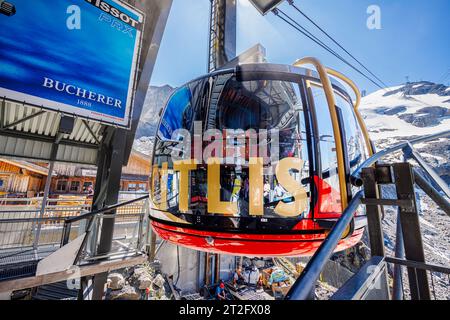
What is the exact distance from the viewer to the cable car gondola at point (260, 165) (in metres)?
2.06

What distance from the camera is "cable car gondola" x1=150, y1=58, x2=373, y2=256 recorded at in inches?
81.0

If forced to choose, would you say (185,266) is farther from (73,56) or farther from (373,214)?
(373,214)

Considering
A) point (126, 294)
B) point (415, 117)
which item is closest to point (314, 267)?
point (126, 294)

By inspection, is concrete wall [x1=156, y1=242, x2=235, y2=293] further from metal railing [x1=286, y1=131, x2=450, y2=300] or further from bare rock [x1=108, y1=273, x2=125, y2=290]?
metal railing [x1=286, y1=131, x2=450, y2=300]

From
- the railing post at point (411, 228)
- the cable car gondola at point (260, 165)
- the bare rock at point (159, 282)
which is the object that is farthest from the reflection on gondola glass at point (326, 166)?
the bare rock at point (159, 282)

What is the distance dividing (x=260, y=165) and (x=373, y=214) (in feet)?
3.59

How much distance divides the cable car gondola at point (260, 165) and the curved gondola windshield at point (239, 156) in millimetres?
11

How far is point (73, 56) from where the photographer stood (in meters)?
4.32

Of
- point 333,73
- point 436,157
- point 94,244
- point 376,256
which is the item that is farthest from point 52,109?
point 436,157

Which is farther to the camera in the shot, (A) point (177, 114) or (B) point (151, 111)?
(B) point (151, 111)

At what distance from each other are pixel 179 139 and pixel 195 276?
33.4 ft

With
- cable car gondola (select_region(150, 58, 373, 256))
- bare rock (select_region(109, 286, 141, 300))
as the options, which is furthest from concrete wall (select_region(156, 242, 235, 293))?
cable car gondola (select_region(150, 58, 373, 256))

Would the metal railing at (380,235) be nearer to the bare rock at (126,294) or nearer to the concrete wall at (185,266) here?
the bare rock at (126,294)
